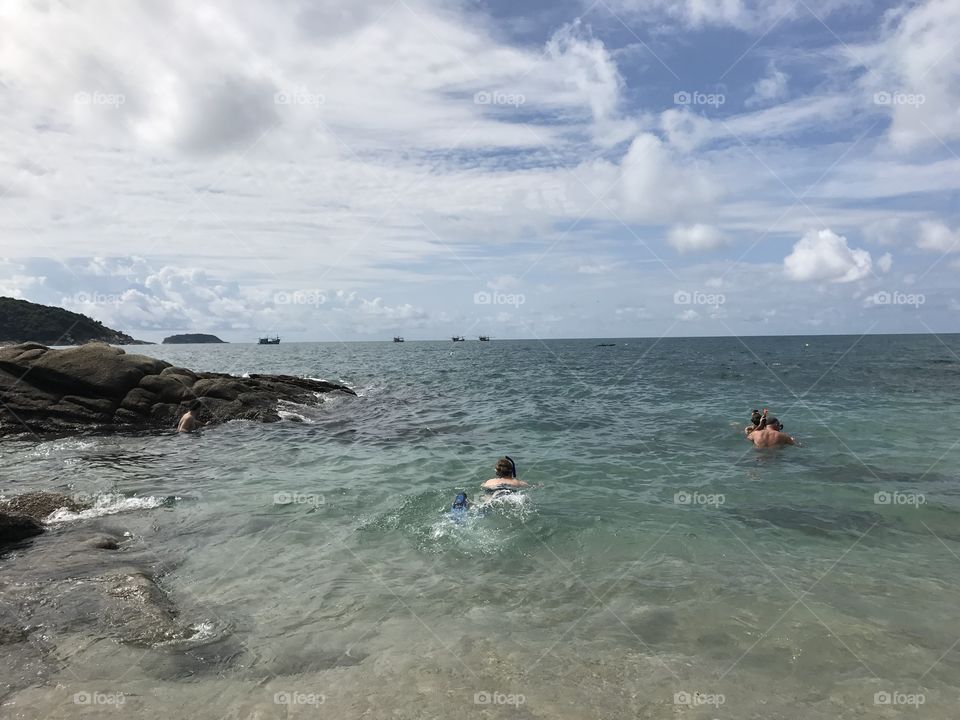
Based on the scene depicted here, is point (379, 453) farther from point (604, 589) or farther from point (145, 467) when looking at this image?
point (604, 589)

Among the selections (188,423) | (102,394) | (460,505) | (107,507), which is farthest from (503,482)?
(102,394)

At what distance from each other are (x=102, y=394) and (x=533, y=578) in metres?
24.5

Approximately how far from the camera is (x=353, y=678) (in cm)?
650

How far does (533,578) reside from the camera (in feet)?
30.5

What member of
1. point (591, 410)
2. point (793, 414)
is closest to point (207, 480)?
point (591, 410)

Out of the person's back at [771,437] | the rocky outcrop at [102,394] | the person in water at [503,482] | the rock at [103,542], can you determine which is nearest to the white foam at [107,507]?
the rock at [103,542]

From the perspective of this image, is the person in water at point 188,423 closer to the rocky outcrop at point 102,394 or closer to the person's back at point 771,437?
the rocky outcrop at point 102,394

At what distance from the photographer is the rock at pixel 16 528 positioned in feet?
33.7

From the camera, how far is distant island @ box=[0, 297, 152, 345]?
14088cm

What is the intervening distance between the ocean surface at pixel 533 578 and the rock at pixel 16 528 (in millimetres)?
688

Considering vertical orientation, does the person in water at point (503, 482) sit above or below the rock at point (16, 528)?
above

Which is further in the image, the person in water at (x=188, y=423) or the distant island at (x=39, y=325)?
the distant island at (x=39, y=325)

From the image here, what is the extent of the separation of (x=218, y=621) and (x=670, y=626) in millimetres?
6505

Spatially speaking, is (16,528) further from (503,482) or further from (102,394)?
(102,394)
